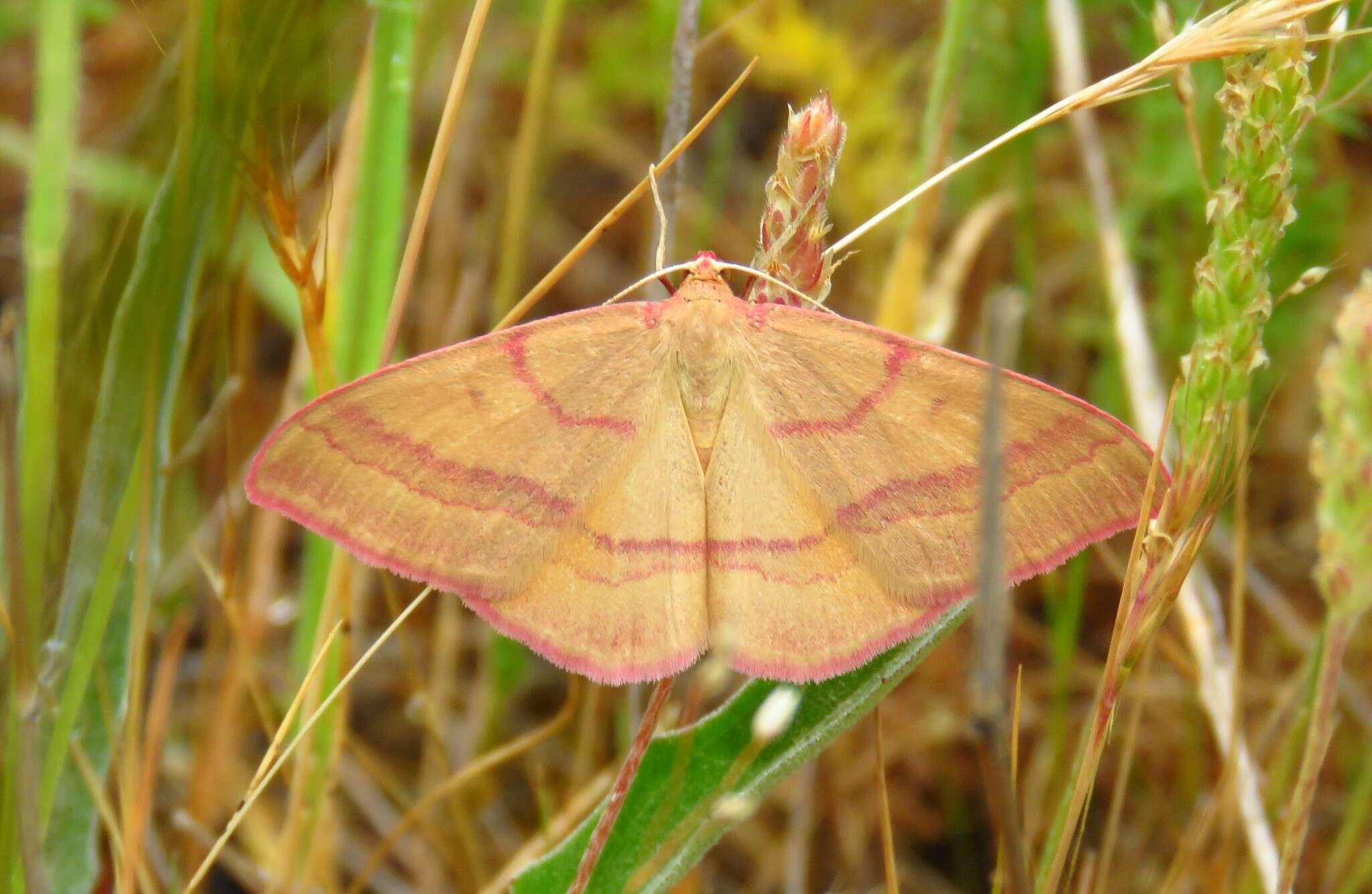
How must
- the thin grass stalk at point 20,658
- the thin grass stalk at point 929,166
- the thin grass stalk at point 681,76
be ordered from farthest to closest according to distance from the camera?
1. the thin grass stalk at point 929,166
2. the thin grass stalk at point 681,76
3. the thin grass stalk at point 20,658

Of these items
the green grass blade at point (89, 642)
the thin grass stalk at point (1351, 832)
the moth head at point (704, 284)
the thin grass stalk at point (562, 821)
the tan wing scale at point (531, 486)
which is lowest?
the thin grass stalk at point (562, 821)

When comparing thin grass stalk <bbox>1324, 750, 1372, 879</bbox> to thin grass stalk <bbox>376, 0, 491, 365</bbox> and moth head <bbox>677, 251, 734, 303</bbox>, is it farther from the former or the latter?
thin grass stalk <bbox>376, 0, 491, 365</bbox>

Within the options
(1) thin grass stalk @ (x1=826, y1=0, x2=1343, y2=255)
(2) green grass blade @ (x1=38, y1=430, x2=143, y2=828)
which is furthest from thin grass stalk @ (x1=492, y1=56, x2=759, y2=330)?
(2) green grass blade @ (x1=38, y1=430, x2=143, y2=828)

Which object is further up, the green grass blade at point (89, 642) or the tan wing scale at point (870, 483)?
the tan wing scale at point (870, 483)

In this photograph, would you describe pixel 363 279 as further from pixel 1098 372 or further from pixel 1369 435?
pixel 1098 372

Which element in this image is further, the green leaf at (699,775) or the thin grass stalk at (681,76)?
the thin grass stalk at (681,76)

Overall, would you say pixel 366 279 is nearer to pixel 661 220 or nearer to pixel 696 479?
pixel 661 220

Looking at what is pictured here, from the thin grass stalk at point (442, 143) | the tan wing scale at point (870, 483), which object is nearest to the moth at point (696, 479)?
the tan wing scale at point (870, 483)

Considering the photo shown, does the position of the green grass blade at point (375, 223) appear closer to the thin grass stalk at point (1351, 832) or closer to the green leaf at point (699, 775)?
the green leaf at point (699, 775)
